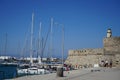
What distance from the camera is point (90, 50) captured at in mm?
51625

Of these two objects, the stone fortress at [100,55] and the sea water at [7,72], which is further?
the stone fortress at [100,55]

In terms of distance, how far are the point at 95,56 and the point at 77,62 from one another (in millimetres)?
5493

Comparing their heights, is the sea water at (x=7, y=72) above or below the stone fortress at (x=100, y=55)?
below

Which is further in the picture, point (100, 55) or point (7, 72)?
point (100, 55)

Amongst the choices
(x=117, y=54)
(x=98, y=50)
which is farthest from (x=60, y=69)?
(x=98, y=50)

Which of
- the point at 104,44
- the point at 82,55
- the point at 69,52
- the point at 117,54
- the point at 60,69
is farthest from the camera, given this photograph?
the point at 69,52

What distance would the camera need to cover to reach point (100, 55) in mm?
49312

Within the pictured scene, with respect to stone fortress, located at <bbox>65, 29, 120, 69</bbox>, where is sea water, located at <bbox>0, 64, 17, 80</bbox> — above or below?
below

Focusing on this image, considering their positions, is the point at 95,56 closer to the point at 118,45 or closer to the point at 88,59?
the point at 88,59

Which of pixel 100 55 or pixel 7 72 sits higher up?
pixel 100 55

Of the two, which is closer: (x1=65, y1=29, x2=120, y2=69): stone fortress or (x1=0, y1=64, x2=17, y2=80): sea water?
(x1=0, y1=64, x2=17, y2=80): sea water

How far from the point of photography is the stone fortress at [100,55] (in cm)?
4603

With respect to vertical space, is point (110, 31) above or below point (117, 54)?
above

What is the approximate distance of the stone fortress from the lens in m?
46.0
